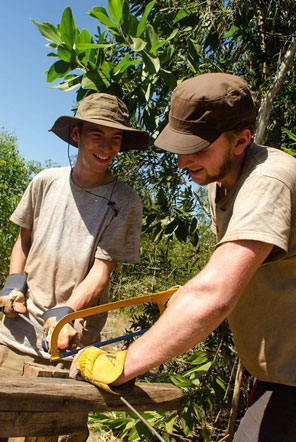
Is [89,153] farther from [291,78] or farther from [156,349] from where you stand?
[291,78]

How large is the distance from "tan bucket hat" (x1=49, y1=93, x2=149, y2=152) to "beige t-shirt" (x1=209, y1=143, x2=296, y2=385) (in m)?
0.97

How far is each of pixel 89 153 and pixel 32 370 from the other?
4.45ft

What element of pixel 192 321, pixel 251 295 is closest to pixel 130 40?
pixel 251 295

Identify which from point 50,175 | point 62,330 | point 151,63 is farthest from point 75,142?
point 62,330

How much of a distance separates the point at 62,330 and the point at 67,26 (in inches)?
82.6

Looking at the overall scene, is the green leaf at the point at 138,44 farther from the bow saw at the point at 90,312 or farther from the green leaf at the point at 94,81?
the bow saw at the point at 90,312

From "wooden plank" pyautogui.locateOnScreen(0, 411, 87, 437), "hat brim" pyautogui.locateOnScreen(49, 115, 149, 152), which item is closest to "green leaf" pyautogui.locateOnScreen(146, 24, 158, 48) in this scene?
"hat brim" pyautogui.locateOnScreen(49, 115, 149, 152)

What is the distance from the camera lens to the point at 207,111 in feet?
6.00

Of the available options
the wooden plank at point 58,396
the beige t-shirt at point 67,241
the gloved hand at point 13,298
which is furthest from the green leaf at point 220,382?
the wooden plank at point 58,396

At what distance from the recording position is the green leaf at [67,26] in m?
3.13

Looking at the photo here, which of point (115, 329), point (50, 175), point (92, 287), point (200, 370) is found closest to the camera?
point (92, 287)

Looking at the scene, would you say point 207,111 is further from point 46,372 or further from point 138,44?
point 138,44

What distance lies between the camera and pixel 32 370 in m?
2.26

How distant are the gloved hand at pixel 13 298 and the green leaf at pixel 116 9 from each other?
6.41 feet
